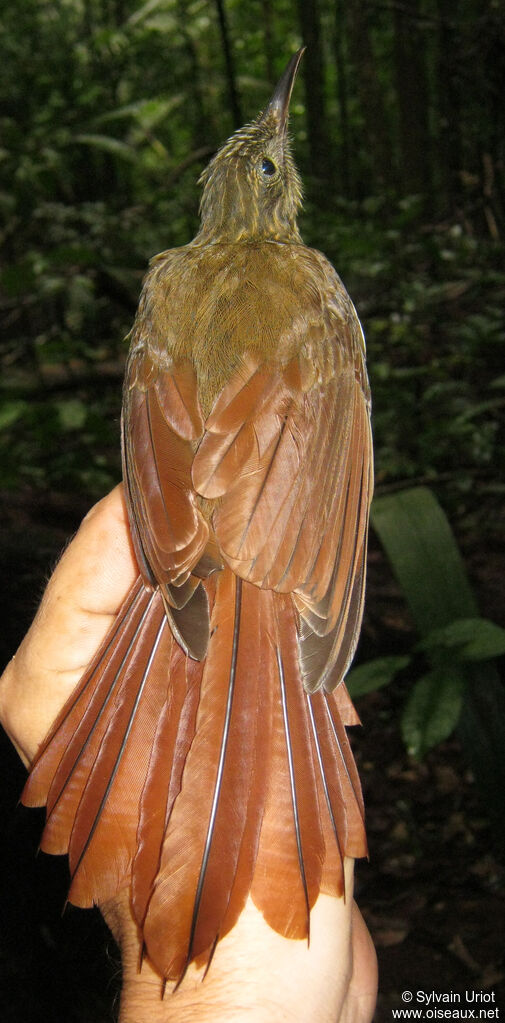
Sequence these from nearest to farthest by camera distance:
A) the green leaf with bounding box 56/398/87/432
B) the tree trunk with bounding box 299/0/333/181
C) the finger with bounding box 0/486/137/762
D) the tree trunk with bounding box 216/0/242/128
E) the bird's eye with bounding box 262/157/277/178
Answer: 1. the finger with bounding box 0/486/137/762
2. the bird's eye with bounding box 262/157/277/178
3. the green leaf with bounding box 56/398/87/432
4. the tree trunk with bounding box 216/0/242/128
5. the tree trunk with bounding box 299/0/333/181

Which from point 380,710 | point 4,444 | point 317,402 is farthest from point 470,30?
point 317,402

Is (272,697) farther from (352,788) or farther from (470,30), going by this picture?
(470,30)

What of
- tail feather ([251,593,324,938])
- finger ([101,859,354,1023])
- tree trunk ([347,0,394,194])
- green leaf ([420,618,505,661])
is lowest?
green leaf ([420,618,505,661])

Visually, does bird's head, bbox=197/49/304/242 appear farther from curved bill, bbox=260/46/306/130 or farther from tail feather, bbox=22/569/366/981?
tail feather, bbox=22/569/366/981

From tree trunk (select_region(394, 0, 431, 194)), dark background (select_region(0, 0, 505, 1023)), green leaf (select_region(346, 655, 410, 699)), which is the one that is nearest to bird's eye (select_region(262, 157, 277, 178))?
dark background (select_region(0, 0, 505, 1023))

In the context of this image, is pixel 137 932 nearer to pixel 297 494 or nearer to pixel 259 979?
pixel 259 979
